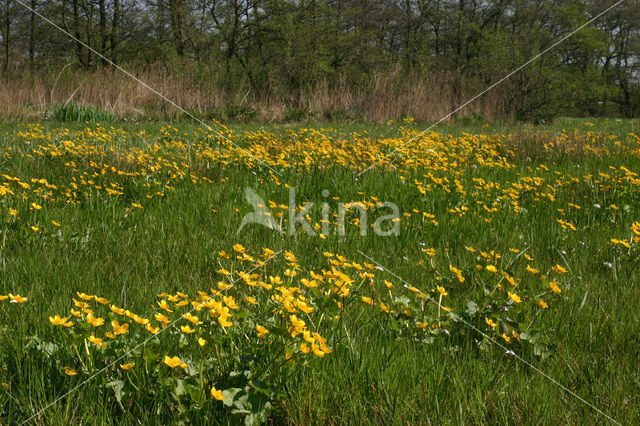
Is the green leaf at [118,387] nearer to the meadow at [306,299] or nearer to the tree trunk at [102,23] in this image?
the meadow at [306,299]

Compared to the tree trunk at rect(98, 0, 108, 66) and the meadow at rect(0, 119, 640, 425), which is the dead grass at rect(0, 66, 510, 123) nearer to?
the meadow at rect(0, 119, 640, 425)

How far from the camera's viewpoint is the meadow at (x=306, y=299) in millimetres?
1251

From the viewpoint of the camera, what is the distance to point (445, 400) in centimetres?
131

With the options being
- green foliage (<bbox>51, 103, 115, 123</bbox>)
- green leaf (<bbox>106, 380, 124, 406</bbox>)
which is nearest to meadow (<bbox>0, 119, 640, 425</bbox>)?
green leaf (<bbox>106, 380, 124, 406</bbox>)

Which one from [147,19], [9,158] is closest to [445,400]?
[9,158]

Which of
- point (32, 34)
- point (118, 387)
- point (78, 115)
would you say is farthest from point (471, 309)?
point (32, 34)

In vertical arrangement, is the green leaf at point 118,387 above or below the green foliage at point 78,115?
below

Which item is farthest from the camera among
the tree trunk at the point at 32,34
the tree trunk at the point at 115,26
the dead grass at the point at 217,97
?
the tree trunk at the point at 32,34

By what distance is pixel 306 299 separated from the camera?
1677 mm

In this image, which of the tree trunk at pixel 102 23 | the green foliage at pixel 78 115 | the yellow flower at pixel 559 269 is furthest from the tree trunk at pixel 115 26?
the yellow flower at pixel 559 269

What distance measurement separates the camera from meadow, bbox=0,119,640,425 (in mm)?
1251

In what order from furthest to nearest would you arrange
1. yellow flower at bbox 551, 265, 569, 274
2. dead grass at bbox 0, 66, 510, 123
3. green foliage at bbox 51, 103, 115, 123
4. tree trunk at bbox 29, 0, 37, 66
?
tree trunk at bbox 29, 0, 37, 66, dead grass at bbox 0, 66, 510, 123, green foliage at bbox 51, 103, 115, 123, yellow flower at bbox 551, 265, 569, 274

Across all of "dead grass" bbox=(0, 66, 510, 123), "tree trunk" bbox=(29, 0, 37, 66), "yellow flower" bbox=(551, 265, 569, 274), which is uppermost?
"tree trunk" bbox=(29, 0, 37, 66)

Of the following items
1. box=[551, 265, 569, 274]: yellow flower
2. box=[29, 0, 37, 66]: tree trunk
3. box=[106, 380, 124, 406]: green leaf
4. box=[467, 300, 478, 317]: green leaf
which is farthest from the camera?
box=[29, 0, 37, 66]: tree trunk
